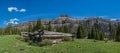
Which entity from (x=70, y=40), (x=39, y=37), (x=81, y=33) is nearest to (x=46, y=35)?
(x=39, y=37)

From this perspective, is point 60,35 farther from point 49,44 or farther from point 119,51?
point 119,51

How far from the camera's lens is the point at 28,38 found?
4794 cm

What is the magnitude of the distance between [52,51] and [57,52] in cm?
134

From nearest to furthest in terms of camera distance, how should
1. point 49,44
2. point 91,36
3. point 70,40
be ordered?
point 49,44, point 70,40, point 91,36

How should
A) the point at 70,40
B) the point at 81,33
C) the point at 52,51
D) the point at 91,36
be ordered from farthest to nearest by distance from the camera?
the point at 91,36
the point at 81,33
the point at 70,40
the point at 52,51

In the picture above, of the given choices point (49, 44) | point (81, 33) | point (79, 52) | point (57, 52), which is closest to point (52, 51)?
point (57, 52)

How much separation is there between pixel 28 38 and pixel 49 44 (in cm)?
1101

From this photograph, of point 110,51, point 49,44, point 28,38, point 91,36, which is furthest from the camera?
point 91,36

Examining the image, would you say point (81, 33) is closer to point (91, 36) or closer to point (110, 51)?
point (91, 36)

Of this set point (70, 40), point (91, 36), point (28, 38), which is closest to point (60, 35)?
point (70, 40)

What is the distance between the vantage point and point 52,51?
30422mm

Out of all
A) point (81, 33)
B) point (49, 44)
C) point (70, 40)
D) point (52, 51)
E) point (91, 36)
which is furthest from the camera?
point (91, 36)

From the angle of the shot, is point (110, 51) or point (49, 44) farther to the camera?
point (49, 44)

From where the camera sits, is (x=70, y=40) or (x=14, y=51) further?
(x=70, y=40)
